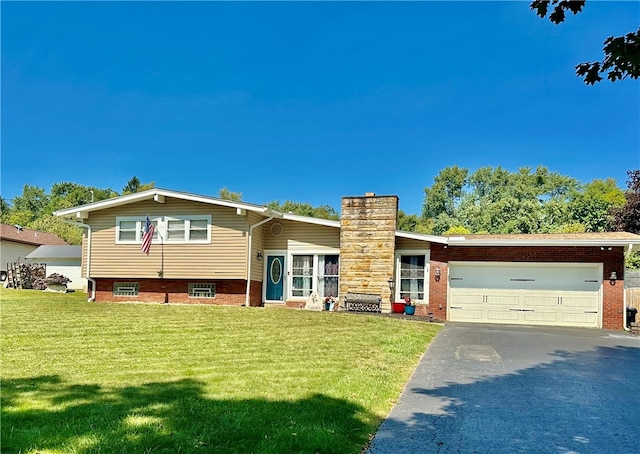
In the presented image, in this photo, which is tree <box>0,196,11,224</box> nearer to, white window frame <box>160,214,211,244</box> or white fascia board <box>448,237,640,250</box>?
white window frame <box>160,214,211,244</box>

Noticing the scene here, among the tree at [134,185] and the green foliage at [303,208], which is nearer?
the tree at [134,185]

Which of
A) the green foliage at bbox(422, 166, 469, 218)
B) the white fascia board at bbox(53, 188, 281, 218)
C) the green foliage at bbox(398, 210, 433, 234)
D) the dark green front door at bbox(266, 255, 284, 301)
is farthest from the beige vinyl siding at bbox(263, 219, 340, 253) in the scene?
the green foliage at bbox(422, 166, 469, 218)

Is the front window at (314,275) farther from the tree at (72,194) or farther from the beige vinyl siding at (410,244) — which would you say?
the tree at (72,194)

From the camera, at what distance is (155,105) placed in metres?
29.0

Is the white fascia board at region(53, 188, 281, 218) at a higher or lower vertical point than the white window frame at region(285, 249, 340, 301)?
higher

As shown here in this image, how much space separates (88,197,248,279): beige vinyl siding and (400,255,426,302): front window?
5333 mm

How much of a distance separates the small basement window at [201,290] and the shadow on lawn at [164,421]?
1178cm

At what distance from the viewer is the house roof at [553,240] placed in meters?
14.1

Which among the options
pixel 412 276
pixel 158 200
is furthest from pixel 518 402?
pixel 158 200

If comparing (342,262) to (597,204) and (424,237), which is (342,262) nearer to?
(424,237)

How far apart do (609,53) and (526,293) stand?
13.1 metres

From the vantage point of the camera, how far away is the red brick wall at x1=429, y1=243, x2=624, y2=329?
14.4 metres

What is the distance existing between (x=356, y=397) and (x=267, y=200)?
4988 cm

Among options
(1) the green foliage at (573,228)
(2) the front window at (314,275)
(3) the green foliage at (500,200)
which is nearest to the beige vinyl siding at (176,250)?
(2) the front window at (314,275)
